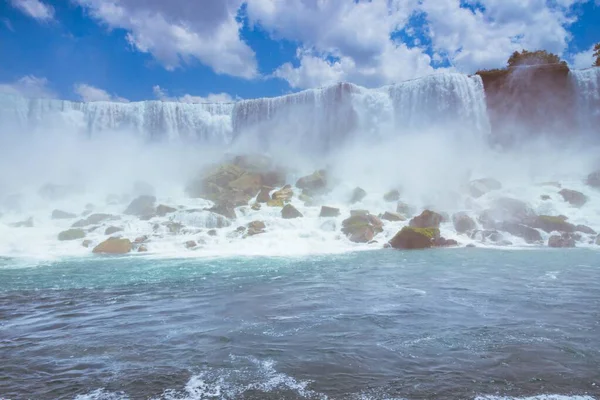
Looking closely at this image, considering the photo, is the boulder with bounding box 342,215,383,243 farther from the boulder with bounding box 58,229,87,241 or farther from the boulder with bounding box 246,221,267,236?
the boulder with bounding box 58,229,87,241

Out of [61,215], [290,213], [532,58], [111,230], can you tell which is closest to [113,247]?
[111,230]

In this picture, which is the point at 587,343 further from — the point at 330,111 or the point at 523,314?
the point at 330,111

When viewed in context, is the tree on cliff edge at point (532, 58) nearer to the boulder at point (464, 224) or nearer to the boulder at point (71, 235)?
the boulder at point (464, 224)

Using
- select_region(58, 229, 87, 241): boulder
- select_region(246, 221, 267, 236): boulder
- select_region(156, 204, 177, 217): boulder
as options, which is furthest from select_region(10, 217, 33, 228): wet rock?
select_region(246, 221, 267, 236): boulder

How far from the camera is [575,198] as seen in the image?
24359 millimetres

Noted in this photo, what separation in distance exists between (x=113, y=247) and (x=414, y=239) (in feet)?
45.3

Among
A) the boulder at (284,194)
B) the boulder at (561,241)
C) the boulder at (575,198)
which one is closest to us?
the boulder at (561,241)

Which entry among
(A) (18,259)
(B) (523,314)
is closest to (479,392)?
(B) (523,314)

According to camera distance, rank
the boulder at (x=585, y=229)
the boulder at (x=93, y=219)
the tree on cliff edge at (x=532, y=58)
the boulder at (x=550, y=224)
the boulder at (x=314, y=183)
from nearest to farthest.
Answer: the boulder at (x=585, y=229) → the boulder at (x=550, y=224) → the boulder at (x=93, y=219) → the boulder at (x=314, y=183) → the tree on cliff edge at (x=532, y=58)

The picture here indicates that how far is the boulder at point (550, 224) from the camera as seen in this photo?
812 inches

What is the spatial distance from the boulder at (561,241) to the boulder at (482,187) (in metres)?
7.54

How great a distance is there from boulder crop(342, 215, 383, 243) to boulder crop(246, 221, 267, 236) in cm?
424

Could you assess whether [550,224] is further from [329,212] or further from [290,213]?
[290,213]

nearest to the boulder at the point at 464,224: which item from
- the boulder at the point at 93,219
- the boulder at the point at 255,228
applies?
the boulder at the point at 255,228
